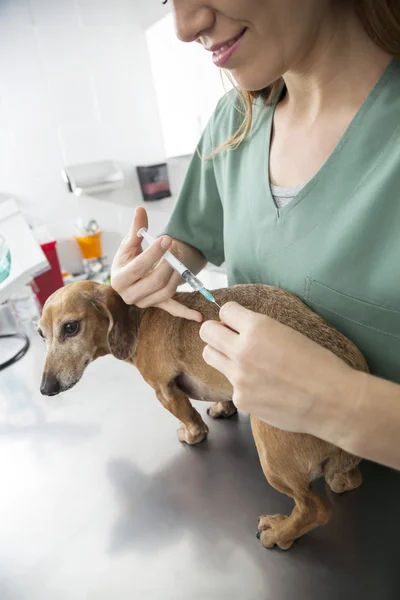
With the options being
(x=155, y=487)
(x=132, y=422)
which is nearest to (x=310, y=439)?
(x=155, y=487)

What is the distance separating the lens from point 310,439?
1.90 ft

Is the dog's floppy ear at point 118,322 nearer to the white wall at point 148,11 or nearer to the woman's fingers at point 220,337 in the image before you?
the woman's fingers at point 220,337

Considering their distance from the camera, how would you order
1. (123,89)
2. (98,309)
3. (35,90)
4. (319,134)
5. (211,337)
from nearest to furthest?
(211,337) < (319,134) < (98,309) < (35,90) < (123,89)

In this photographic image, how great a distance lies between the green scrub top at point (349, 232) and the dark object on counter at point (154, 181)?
1.27m

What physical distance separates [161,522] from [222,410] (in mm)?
261

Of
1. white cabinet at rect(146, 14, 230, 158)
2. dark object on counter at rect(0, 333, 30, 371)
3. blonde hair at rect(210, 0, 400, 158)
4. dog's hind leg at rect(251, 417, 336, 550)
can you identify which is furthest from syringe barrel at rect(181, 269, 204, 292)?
white cabinet at rect(146, 14, 230, 158)

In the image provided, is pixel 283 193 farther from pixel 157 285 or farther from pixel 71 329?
pixel 71 329

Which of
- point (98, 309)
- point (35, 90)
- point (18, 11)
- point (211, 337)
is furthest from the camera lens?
point (35, 90)

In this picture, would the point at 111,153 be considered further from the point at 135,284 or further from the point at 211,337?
the point at 211,337

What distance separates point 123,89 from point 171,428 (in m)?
1.64

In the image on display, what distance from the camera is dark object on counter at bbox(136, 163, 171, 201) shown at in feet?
6.54

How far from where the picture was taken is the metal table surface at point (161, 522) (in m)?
0.58

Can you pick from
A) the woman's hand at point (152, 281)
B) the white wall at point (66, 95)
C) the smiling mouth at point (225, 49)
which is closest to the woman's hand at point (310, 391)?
the woman's hand at point (152, 281)

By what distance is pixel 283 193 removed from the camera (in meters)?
0.73
